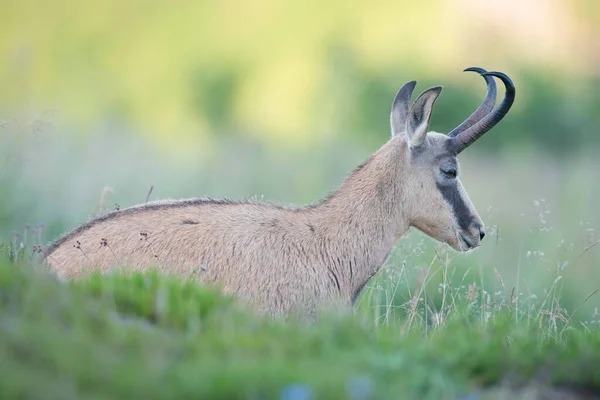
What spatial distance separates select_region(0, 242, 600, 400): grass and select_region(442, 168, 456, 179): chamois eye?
86.3 inches

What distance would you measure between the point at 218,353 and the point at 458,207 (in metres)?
3.97

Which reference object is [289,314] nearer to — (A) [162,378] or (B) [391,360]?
(B) [391,360]

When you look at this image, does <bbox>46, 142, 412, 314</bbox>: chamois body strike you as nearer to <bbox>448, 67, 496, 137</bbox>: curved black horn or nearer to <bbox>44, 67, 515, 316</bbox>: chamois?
<bbox>44, 67, 515, 316</bbox>: chamois

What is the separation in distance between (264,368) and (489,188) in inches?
618

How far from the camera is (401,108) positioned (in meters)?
8.48

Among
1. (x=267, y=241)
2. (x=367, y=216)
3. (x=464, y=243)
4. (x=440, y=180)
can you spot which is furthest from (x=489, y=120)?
(x=267, y=241)

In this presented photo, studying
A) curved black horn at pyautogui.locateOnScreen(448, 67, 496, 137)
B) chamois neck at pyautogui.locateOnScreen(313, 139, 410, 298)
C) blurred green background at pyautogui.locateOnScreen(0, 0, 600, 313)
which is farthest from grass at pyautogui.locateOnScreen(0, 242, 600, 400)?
blurred green background at pyautogui.locateOnScreen(0, 0, 600, 313)

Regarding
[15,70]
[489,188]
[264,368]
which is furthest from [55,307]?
[489,188]

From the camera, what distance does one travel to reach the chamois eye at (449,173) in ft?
26.6

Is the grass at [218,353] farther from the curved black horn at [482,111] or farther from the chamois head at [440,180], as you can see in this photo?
the curved black horn at [482,111]

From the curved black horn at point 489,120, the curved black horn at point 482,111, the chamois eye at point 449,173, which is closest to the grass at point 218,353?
the chamois eye at point 449,173

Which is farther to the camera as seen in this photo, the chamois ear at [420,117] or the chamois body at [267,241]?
the chamois ear at [420,117]

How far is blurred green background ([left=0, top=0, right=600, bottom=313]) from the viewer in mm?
16266

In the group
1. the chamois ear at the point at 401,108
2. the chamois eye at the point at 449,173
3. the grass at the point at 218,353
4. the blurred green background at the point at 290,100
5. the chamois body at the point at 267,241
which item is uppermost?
the blurred green background at the point at 290,100
